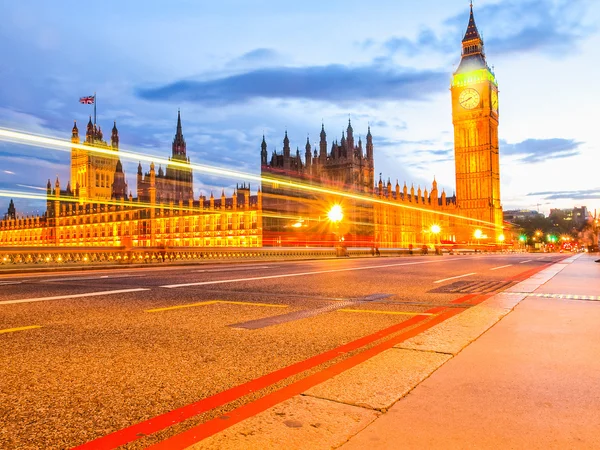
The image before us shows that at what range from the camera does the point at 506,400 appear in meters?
2.82

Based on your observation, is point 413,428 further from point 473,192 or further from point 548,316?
point 473,192

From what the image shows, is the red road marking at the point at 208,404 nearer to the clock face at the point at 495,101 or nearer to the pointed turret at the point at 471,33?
the clock face at the point at 495,101

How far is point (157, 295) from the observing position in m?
8.17

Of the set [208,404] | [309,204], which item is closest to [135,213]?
[309,204]

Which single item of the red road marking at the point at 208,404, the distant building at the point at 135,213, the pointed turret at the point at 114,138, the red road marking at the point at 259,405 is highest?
the pointed turret at the point at 114,138

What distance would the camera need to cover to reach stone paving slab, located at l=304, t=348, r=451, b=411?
2.82 metres

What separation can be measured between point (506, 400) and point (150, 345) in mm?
2935

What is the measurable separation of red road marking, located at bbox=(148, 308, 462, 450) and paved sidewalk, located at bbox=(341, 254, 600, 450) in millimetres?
597

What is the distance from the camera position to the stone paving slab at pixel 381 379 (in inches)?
111

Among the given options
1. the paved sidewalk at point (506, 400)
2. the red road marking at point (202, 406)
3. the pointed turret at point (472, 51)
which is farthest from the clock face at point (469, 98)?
the red road marking at point (202, 406)

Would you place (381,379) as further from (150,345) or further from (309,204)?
(309,204)

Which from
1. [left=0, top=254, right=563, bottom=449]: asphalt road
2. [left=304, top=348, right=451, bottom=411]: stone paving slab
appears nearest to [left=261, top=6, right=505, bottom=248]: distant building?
[left=0, top=254, right=563, bottom=449]: asphalt road

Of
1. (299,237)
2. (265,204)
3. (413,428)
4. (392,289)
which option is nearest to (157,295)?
(392,289)

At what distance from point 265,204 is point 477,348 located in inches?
2552
